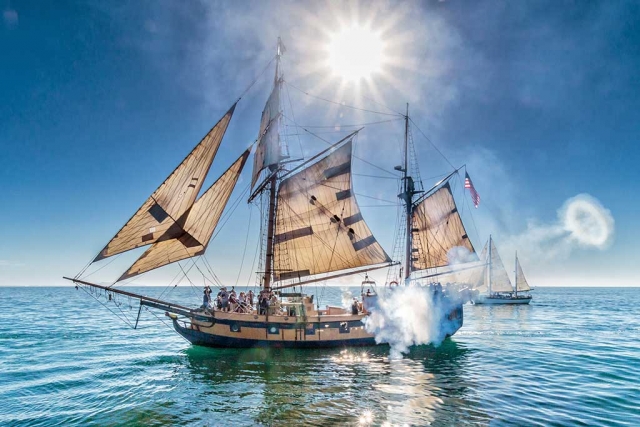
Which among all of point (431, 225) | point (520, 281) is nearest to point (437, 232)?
point (431, 225)

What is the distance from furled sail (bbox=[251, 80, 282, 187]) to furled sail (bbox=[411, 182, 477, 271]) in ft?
63.2

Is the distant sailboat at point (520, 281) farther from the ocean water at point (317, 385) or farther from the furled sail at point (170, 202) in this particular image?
the furled sail at point (170, 202)

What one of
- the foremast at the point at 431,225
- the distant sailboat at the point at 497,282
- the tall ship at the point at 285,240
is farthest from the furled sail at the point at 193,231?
the distant sailboat at the point at 497,282

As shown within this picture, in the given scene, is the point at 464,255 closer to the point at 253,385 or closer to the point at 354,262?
the point at 354,262

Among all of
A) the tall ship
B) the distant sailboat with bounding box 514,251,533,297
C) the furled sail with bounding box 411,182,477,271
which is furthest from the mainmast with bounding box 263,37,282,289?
the distant sailboat with bounding box 514,251,533,297

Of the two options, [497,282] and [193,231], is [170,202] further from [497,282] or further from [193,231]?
[497,282]

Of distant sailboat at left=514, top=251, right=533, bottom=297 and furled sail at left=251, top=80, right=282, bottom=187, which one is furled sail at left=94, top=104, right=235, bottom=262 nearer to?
furled sail at left=251, top=80, right=282, bottom=187

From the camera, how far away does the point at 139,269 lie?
24.6 meters

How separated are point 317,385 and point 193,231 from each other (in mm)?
13673

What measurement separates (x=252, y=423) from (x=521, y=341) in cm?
2921

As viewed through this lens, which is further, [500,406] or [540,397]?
[540,397]

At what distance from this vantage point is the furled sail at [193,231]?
24.8m

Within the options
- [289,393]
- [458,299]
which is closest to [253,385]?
[289,393]

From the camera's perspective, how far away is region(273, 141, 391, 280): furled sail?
112ft
